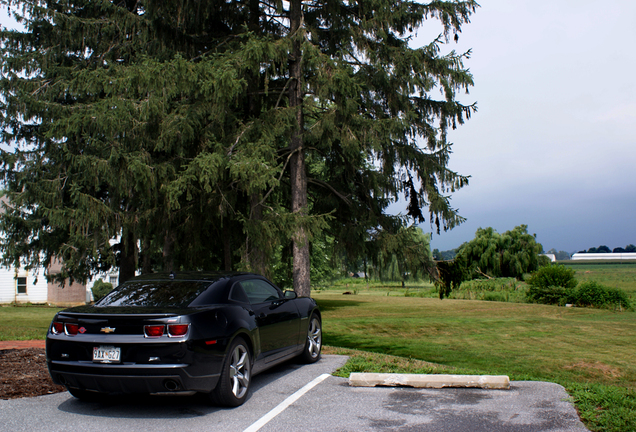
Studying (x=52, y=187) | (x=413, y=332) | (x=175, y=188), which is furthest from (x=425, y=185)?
(x=52, y=187)

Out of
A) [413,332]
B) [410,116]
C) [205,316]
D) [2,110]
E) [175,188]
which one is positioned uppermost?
[2,110]

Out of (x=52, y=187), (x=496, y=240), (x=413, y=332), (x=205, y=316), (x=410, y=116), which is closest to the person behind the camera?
(x=205, y=316)

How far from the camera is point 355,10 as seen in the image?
672 inches

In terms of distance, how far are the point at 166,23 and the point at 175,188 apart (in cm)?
616

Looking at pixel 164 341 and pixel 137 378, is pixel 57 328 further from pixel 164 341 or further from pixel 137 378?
pixel 164 341

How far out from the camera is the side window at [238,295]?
6.57 m

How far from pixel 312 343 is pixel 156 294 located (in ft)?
9.74

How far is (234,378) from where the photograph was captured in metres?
6.01

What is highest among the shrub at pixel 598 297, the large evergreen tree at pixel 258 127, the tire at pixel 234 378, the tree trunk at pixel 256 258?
the large evergreen tree at pixel 258 127

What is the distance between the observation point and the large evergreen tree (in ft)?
46.2

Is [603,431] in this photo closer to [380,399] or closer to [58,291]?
[380,399]

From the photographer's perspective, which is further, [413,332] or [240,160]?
[413,332]

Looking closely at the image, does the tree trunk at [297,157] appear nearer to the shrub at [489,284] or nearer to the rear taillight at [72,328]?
the rear taillight at [72,328]

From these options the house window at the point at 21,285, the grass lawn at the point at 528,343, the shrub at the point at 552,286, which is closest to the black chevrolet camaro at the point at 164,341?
the grass lawn at the point at 528,343
